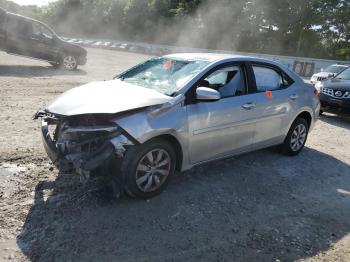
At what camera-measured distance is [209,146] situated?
4777mm

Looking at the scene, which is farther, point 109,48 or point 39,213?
point 109,48

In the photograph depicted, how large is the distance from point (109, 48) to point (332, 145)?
30192 mm

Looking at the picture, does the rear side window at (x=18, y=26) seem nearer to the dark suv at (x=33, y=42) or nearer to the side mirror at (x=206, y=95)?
the dark suv at (x=33, y=42)

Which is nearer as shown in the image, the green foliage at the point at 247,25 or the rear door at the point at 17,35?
the rear door at the point at 17,35

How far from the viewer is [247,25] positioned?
4106 cm

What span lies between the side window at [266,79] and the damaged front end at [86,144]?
2.47m

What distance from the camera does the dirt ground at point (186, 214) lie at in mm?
3428

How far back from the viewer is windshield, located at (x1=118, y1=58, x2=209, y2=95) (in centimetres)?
466

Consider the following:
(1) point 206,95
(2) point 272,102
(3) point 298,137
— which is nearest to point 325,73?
(3) point 298,137

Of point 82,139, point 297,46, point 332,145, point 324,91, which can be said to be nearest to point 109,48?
point 297,46

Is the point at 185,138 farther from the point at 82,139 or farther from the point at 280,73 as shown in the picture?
the point at 280,73

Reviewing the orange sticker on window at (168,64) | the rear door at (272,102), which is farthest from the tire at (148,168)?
the rear door at (272,102)

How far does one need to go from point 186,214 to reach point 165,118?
1.09 metres

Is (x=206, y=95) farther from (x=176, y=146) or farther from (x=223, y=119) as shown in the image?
(x=176, y=146)
